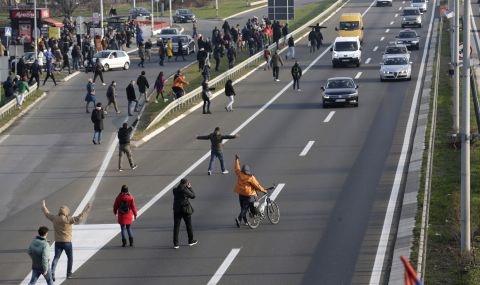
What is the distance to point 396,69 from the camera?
5038cm

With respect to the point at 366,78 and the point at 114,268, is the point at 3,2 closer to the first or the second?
the point at 366,78

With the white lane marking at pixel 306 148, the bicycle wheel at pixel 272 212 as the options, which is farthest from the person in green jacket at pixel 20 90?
the bicycle wheel at pixel 272 212

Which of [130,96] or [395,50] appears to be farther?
[395,50]

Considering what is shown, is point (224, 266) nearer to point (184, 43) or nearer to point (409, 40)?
point (409, 40)

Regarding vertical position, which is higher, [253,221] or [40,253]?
[40,253]

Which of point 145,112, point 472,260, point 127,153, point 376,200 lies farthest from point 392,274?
point 145,112

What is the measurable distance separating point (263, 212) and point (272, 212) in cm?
27

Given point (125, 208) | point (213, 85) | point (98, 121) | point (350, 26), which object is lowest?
point (213, 85)

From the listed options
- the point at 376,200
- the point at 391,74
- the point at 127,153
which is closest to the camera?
the point at 376,200

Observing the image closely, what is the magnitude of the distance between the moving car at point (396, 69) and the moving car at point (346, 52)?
19.5 ft

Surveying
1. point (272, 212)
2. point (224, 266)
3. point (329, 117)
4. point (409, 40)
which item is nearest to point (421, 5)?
point (409, 40)

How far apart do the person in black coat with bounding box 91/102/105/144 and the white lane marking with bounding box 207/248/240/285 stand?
563 inches

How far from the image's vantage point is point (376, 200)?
86.8 ft

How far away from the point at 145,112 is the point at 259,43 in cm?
2145
